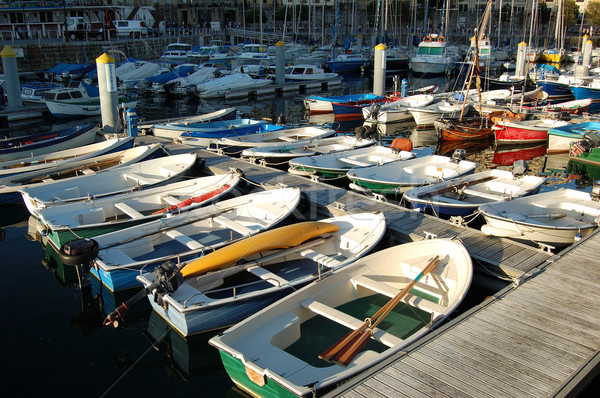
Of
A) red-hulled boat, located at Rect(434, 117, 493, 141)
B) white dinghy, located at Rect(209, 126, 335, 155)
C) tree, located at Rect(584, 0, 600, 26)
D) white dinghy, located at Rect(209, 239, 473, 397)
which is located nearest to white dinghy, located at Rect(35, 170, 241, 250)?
white dinghy, located at Rect(209, 126, 335, 155)

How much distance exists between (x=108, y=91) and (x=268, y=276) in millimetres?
14168

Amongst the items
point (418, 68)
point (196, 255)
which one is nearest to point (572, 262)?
point (196, 255)

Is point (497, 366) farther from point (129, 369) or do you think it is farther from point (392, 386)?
point (129, 369)

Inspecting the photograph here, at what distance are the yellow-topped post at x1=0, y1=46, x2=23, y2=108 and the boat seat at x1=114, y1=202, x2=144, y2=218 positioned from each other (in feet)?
62.9

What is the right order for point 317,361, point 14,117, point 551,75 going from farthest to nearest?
point 551,75, point 14,117, point 317,361

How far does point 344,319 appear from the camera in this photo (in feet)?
26.4

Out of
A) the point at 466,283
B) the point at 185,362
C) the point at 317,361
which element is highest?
the point at 466,283

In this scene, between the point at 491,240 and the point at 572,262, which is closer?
the point at 572,262

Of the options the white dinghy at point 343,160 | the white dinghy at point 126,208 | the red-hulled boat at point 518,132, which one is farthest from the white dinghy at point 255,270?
the red-hulled boat at point 518,132

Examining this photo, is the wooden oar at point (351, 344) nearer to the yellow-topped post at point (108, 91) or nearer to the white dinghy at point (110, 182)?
the white dinghy at point (110, 182)

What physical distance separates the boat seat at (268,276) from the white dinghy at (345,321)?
820 millimetres

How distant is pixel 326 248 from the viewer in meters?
10.9

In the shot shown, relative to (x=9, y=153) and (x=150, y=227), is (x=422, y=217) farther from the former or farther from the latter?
(x=9, y=153)

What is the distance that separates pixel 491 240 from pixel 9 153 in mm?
15314
